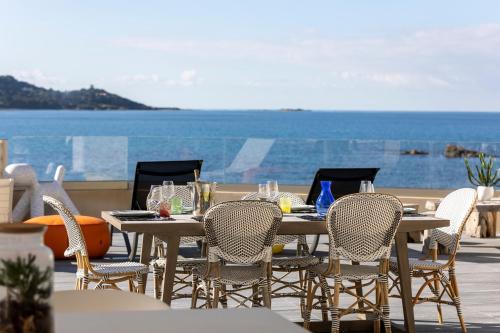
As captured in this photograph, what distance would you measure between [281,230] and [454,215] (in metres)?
1.24

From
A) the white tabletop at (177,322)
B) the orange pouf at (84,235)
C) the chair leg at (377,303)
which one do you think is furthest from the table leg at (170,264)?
the orange pouf at (84,235)

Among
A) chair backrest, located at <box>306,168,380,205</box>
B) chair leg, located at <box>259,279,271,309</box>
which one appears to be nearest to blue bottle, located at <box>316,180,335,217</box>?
chair leg, located at <box>259,279,271,309</box>

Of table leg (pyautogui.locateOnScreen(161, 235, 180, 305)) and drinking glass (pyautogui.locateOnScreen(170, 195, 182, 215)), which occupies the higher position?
drinking glass (pyautogui.locateOnScreen(170, 195, 182, 215))

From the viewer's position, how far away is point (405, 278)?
5.96 meters

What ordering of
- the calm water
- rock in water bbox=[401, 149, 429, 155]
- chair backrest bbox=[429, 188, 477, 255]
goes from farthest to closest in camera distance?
rock in water bbox=[401, 149, 429, 155]
the calm water
chair backrest bbox=[429, 188, 477, 255]

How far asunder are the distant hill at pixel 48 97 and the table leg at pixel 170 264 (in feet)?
155

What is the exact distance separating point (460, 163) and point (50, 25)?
144 feet

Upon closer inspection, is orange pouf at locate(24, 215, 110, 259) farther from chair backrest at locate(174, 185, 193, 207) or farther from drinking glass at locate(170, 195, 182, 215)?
drinking glass at locate(170, 195, 182, 215)

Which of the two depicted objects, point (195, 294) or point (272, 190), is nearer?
point (195, 294)

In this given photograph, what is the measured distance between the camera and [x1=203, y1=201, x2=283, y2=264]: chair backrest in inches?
216

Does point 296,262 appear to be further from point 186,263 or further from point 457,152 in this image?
point 457,152

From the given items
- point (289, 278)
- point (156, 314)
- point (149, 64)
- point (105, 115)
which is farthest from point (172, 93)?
point (156, 314)

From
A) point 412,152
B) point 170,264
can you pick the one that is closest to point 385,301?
point 170,264

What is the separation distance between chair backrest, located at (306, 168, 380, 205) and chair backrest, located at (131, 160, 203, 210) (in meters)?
1.01
